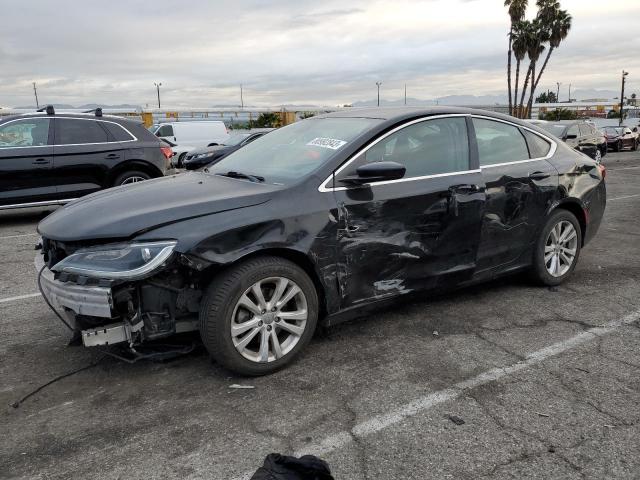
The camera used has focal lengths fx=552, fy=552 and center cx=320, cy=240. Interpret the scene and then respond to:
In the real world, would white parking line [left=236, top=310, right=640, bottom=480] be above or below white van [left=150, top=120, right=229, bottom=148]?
below

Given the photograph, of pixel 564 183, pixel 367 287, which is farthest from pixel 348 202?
pixel 564 183

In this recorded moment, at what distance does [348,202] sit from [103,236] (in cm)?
150

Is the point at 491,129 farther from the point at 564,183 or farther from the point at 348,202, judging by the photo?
the point at 348,202

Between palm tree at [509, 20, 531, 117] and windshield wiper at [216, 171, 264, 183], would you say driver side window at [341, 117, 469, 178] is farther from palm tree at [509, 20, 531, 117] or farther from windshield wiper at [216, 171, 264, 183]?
palm tree at [509, 20, 531, 117]

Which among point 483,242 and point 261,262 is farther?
point 483,242

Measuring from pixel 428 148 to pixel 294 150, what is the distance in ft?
3.28

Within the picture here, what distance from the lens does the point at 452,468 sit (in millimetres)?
2488

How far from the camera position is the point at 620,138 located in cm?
2803

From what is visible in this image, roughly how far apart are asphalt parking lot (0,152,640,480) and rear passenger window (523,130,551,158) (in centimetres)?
131

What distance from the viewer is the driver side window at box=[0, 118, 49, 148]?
27.5 feet

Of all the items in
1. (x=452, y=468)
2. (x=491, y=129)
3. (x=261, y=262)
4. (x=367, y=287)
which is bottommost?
(x=452, y=468)

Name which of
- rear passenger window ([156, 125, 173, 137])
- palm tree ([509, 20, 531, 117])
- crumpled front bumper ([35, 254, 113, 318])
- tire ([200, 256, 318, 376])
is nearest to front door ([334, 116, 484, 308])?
tire ([200, 256, 318, 376])

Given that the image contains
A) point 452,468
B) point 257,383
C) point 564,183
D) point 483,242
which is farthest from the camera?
point 564,183

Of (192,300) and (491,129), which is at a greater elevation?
(491,129)
